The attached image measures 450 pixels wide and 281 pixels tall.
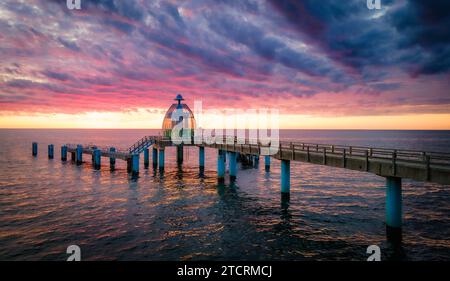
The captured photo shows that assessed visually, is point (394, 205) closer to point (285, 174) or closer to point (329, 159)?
point (329, 159)

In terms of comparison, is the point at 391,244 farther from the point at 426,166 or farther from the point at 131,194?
the point at 131,194

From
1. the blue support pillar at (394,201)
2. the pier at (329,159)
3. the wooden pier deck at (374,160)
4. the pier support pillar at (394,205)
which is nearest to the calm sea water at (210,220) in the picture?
the pier support pillar at (394,205)

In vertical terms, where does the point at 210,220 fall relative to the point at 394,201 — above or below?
below

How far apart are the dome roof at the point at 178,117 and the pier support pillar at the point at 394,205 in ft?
125

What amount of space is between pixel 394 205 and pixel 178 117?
39184mm

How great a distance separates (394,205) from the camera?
1772 centimetres

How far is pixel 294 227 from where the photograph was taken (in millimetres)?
19969

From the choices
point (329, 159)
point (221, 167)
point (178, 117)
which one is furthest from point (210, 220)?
point (178, 117)

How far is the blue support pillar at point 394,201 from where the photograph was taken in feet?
57.5

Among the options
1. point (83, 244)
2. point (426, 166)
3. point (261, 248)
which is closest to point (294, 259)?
point (261, 248)

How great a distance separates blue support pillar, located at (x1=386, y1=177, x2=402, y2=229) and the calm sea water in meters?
1.11

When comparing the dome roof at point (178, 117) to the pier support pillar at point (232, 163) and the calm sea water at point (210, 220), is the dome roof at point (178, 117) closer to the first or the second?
the calm sea water at point (210, 220)
